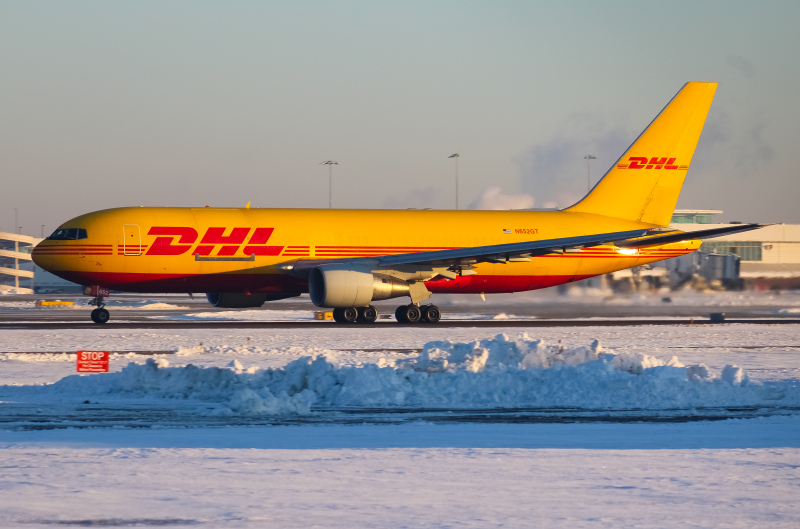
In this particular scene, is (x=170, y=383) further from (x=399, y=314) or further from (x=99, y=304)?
(x=99, y=304)

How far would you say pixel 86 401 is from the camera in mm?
15953

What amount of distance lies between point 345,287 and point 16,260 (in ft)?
415

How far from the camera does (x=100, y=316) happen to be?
116ft

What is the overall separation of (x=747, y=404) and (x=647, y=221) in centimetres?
2698

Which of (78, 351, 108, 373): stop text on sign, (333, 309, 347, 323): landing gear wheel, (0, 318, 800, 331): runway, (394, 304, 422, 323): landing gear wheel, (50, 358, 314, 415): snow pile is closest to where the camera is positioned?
(50, 358, 314, 415): snow pile

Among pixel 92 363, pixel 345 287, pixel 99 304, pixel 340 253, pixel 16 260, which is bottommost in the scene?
pixel 92 363

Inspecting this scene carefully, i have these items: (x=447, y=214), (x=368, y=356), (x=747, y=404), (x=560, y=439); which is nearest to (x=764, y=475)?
(x=560, y=439)

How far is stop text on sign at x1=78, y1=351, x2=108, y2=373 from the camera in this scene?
19391mm

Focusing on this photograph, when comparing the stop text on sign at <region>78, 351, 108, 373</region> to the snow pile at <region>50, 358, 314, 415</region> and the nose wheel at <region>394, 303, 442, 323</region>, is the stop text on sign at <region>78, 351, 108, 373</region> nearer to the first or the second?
the snow pile at <region>50, 358, 314, 415</region>

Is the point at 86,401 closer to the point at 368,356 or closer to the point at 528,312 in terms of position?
the point at 368,356

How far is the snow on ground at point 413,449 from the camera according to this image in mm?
8695

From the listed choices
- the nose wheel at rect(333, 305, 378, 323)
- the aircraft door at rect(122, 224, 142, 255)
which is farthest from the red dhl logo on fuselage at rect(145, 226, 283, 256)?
the nose wheel at rect(333, 305, 378, 323)

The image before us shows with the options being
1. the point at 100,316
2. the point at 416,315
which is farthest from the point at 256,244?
the point at 416,315

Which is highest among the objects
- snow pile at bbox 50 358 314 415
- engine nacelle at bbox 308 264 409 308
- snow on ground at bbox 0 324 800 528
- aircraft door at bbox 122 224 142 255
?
aircraft door at bbox 122 224 142 255
